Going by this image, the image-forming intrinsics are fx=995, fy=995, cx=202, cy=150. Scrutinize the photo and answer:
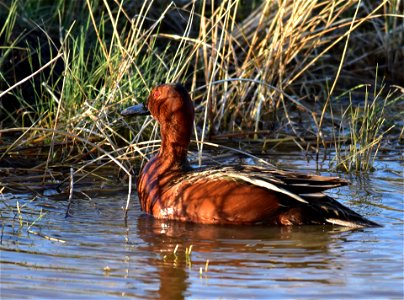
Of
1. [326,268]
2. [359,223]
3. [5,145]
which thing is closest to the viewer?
[326,268]

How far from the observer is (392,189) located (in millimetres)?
7180

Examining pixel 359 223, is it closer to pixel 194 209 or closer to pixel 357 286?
pixel 194 209

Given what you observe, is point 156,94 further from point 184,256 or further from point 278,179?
point 184,256

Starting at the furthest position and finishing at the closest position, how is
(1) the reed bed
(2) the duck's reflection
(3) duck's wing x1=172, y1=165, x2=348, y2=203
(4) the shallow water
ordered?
1. (1) the reed bed
2. (3) duck's wing x1=172, y1=165, x2=348, y2=203
3. (2) the duck's reflection
4. (4) the shallow water

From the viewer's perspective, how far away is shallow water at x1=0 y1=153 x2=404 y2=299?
4.66 m

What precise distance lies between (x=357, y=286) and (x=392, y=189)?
2.53 meters

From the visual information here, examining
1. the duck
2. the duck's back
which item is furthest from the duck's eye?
the duck's back

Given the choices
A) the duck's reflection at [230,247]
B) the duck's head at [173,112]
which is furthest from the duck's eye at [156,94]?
the duck's reflection at [230,247]

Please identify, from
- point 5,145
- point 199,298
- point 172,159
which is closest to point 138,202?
point 172,159

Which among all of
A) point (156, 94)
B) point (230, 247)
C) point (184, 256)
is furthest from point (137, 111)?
point (184, 256)

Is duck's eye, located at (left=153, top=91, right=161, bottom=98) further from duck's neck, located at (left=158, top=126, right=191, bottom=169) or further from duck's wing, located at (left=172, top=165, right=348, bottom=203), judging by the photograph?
duck's wing, located at (left=172, top=165, right=348, bottom=203)

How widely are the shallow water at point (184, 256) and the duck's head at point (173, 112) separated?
552 mm

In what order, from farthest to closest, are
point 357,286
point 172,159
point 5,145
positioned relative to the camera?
point 5,145 → point 172,159 → point 357,286

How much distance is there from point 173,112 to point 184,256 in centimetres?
168
